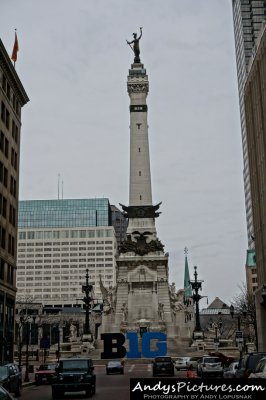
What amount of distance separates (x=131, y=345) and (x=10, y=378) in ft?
152

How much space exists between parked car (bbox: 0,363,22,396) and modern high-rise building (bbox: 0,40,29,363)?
67.2 feet

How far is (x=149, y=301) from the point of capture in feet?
290

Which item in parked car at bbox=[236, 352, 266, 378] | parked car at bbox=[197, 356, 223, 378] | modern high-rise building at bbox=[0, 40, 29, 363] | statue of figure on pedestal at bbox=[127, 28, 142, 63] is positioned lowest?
parked car at bbox=[197, 356, 223, 378]

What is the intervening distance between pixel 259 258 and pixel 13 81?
30.5 meters

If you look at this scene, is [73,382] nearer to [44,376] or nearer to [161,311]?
[44,376]

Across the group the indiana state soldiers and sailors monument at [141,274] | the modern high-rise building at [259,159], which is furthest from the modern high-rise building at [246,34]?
the modern high-rise building at [259,159]

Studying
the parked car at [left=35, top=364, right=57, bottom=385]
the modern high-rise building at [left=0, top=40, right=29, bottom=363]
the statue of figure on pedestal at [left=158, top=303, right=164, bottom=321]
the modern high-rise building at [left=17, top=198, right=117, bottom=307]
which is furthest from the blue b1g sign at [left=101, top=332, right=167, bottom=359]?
the modern high-rise building at [left=17, top=198, right=117, bottom=307]

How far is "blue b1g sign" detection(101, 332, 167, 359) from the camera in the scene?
222 feet

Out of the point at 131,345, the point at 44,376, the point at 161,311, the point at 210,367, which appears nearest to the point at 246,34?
the point at 161,311

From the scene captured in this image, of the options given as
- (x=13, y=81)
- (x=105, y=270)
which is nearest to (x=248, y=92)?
(x=13, y=81)

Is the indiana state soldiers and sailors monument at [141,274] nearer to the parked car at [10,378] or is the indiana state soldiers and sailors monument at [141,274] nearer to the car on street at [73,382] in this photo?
the parked car at [10,378]

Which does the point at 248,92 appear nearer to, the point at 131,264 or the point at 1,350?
the point at 1,350

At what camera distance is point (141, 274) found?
89750 millimetres

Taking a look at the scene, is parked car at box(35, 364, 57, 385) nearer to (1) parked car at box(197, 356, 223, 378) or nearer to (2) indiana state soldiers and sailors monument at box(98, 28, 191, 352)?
(1) parked car at box(197, 356, 223, 378)
